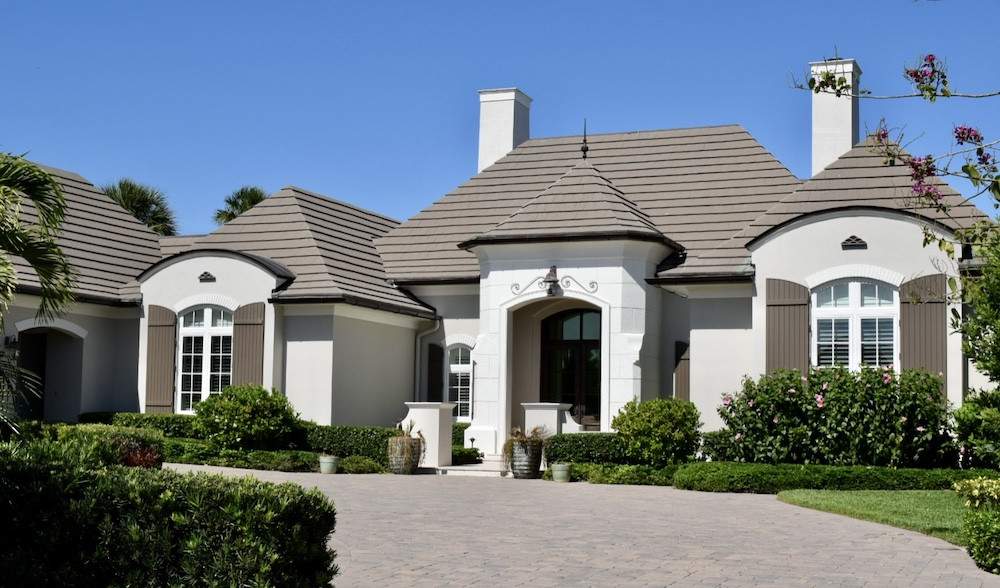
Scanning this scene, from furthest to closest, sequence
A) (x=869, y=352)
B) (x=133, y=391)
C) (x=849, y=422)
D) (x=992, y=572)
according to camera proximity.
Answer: (x=133, y=391) → (x=869, y=352) → (x=849, y=422) → (x=992, y=572)

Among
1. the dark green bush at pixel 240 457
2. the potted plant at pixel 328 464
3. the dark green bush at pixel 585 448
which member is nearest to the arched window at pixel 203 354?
the dark green bush at pixel 240 457

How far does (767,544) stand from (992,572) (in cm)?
239

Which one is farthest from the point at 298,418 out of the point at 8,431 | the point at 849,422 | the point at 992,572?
the point at 992,572

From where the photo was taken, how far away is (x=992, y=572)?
36.7 feet

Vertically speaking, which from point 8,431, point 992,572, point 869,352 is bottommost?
point 992,572

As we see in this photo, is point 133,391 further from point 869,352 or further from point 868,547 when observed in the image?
point 868,547

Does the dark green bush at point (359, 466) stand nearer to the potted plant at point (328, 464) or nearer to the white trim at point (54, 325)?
the potted plant at point (328, 464)

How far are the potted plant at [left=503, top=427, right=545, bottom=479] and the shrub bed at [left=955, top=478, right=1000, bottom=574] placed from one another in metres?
10.4

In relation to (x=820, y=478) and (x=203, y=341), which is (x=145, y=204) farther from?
(x=820, y=478)

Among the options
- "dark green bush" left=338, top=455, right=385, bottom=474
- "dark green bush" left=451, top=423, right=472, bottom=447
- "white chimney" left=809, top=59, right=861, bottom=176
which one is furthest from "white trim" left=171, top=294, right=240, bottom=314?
"white chimney" left=809, top=59, right=861, bottom=176

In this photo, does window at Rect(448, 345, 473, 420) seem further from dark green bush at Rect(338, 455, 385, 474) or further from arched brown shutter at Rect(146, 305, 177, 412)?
arched brown shutter at Rect(146, 305, 177, 412)

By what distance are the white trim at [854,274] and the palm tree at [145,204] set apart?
24474 mm

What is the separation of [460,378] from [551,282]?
421 cm

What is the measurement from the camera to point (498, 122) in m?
31.7
